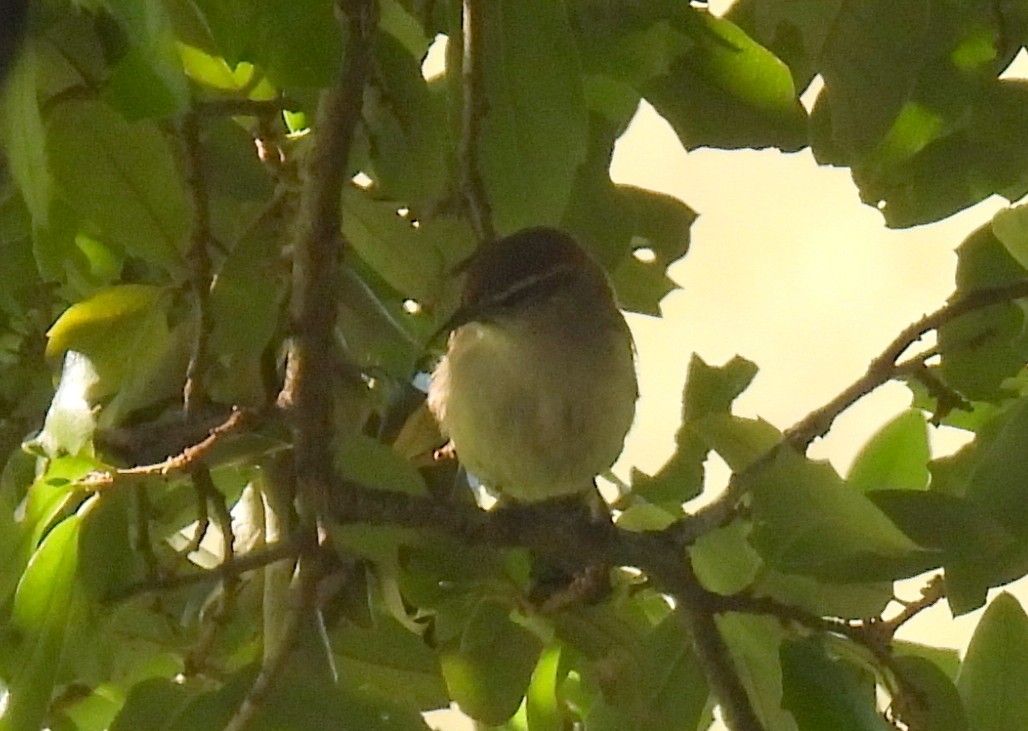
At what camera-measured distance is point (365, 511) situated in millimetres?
752

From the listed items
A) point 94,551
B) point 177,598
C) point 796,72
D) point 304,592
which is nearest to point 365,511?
point 304,592

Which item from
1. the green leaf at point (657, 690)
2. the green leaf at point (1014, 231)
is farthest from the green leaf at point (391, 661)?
the green leaf at point (1014, 231)

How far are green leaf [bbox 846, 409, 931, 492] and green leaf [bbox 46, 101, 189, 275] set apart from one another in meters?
0.48

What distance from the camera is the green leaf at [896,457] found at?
932mm

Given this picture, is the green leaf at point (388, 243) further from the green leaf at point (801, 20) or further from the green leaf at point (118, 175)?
the green leaf at point (801, 20)

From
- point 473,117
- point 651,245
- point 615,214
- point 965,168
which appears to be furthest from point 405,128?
point 965,168

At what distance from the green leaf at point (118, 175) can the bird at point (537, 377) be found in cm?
30

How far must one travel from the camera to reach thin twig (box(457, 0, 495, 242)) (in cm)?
77

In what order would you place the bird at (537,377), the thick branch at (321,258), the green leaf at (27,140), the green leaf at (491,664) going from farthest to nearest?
1. the bird at (537,377)
2. the green leaf at (491,664)
3. the thick branch at (321,258)
4. the green leaf at (27,140)

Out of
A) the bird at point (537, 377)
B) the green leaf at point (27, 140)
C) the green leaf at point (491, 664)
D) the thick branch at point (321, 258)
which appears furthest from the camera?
the bird at point (537, 377)

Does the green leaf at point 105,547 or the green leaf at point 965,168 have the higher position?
the green leaf at point 965,168

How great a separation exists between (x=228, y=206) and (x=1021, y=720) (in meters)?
0.57

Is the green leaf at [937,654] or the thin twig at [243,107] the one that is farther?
the green leaf at [937,654]

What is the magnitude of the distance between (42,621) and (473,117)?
361 millimetres
